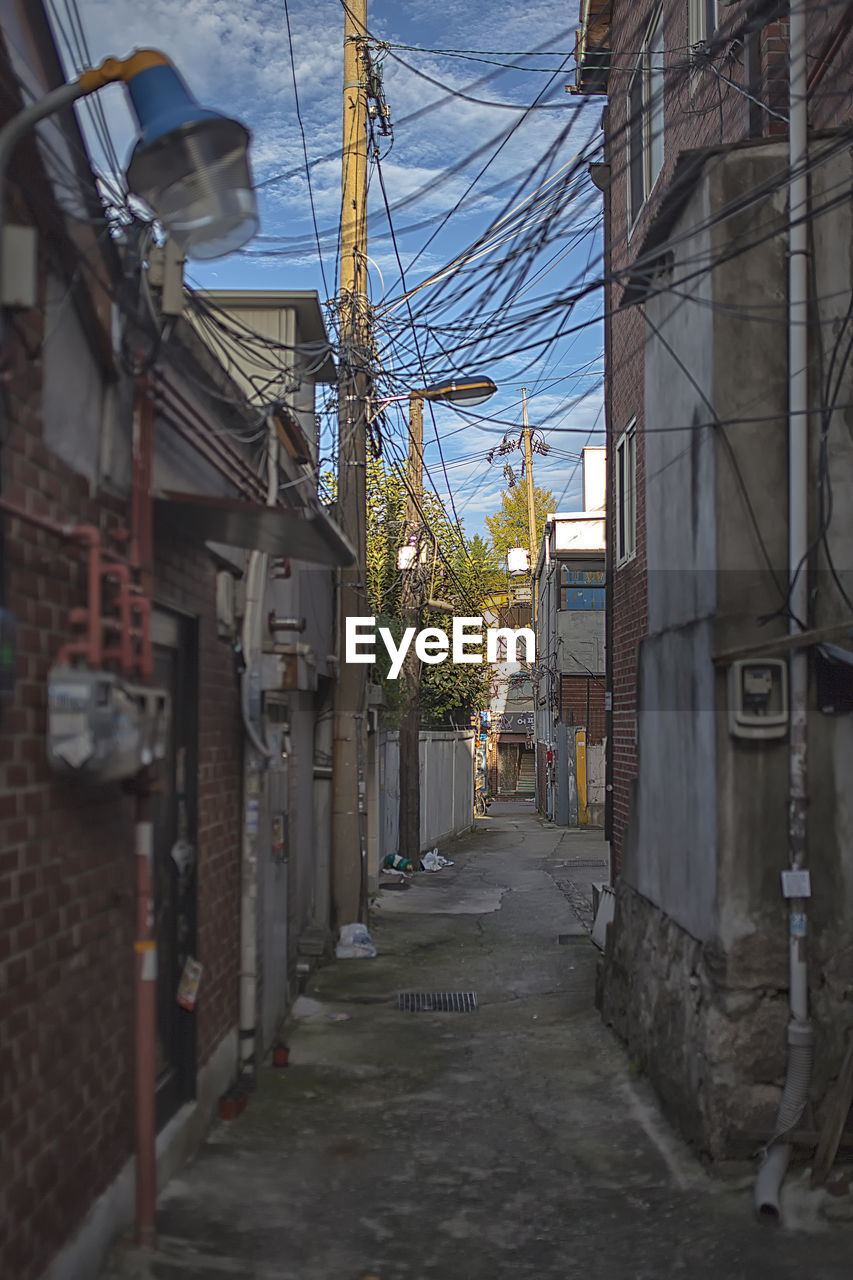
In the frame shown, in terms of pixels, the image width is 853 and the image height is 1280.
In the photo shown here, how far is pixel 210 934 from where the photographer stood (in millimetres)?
6320

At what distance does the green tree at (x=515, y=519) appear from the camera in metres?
49.9

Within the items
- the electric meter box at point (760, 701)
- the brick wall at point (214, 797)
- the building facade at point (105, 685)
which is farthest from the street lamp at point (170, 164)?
the electric meter box at point (760, 701)

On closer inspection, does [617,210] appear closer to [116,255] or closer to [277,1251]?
[116,255]

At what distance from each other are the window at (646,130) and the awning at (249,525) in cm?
531

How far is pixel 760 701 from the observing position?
578cm

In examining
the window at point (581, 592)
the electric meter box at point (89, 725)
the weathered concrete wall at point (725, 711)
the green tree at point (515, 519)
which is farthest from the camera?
the green tree at point (515, 519)

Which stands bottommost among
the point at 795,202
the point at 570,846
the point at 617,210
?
the point at 570,846

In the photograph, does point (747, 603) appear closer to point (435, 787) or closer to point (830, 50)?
point (830, 50)

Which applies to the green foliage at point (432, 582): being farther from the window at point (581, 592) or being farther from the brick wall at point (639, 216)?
the brick wall at point (639, 216)

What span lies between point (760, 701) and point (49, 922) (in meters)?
3.63

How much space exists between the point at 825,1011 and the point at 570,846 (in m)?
16.8

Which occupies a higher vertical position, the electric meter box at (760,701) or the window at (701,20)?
the window at (701,20)

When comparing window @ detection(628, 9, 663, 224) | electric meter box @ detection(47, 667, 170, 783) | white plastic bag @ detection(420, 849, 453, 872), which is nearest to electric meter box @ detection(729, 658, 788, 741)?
electric meter box @ detection(47, 667, 170, 783)

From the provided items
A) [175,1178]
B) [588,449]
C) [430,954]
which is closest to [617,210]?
[430,954]
